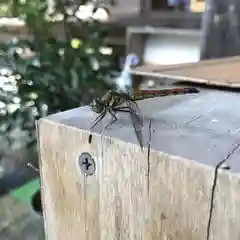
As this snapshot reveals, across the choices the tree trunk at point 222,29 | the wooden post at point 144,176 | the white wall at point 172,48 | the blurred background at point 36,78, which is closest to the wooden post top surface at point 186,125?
the wooden post at point 144,176

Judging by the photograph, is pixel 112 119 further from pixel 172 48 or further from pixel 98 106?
pixel 172 48

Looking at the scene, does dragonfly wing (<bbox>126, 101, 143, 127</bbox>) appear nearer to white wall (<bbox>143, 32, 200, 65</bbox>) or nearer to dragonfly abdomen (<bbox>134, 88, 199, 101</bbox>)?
dragonfly abdomen (<bbox>134, 88, 199, 101</bbox>)

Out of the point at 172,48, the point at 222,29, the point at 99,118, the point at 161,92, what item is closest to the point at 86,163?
the point at 99,118

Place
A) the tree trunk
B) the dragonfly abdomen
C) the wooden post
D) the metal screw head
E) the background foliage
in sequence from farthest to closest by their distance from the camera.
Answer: the tree trunk, the background foliage, the dragonfly abdomen, the metal screw head, the wooden post

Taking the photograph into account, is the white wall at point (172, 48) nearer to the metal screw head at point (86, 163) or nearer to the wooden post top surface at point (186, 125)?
the wooden post top surface at point (186, 125)

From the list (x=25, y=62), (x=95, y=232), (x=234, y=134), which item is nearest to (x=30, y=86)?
(x=25, y=62)

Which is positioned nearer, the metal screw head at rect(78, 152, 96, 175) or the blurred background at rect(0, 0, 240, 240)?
the metal screw head at rect(78, 152, 96, 175)

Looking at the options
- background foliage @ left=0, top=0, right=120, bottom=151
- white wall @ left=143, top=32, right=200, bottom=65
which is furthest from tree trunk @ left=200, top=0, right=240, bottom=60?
background foliage @ left=0, top=0, right=120, bottom=151

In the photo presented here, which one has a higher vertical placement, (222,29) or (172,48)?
(222,29)
